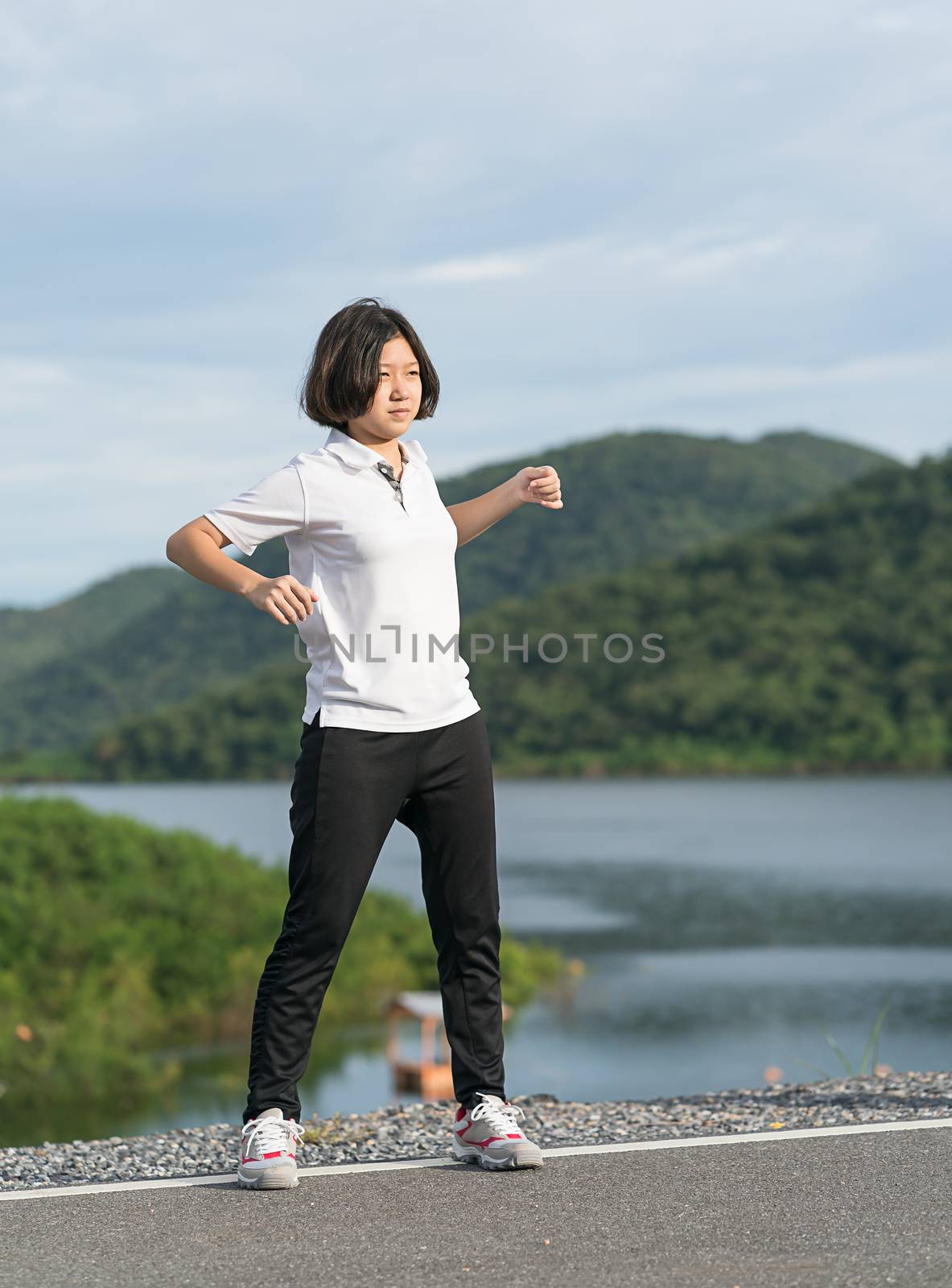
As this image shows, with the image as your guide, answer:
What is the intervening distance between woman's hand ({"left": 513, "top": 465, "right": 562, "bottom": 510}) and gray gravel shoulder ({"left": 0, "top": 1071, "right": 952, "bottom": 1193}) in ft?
5.27

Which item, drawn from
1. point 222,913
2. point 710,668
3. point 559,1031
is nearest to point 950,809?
A: point 710,668

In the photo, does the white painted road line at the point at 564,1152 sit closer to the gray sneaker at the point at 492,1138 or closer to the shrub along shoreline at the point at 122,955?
the gray sneaker at the point at 492,1138

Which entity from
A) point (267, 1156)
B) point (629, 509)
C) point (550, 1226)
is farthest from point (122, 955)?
point (629, 509)

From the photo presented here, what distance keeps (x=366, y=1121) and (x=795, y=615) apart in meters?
115

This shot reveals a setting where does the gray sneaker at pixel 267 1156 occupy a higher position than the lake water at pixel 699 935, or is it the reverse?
the gray sneaker at pixel 267 1156

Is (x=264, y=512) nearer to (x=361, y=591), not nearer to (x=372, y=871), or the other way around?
(x=361, y=591)

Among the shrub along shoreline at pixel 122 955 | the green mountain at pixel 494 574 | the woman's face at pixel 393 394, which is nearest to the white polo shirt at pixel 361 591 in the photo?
the woman's face at pixel 393 394

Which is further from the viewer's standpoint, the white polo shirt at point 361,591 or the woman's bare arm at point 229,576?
the white polo shirt at point 361,591

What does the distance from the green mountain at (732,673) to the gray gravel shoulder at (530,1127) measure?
94932 mm

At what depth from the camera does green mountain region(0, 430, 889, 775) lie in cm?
16038

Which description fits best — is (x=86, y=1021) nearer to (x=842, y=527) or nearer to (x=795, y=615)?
(x=795, y=615)

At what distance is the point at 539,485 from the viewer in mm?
4141

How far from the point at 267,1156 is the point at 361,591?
4.31ft

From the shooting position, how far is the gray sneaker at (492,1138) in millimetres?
3717
